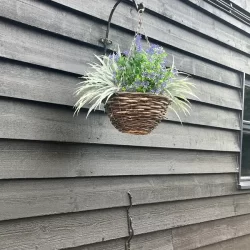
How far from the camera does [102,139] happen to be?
7.04 feet

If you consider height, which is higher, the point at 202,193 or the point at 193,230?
the point at 202,193

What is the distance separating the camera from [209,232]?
120 inches

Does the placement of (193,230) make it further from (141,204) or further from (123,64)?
(123,64)

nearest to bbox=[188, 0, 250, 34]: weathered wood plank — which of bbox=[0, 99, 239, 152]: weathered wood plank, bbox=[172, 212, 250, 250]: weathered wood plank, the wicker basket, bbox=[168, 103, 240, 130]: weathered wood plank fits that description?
bbox=[168, 103, 240, 130]: weathered wood plank

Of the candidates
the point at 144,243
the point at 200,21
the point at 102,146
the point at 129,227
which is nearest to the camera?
the point at 102,146

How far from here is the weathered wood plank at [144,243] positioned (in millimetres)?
2152

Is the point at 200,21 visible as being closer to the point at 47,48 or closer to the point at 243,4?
the point at 243,4

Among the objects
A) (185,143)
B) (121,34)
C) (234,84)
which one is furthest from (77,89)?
(234,84)

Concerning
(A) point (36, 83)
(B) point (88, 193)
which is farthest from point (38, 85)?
(B) point (88, 193)

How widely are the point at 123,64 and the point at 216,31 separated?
5.02 ft

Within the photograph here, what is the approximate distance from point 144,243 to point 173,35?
1306 mm

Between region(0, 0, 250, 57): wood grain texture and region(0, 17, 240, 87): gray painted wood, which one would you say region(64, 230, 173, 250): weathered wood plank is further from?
region(0, 0, 250, 57): wood grain texture

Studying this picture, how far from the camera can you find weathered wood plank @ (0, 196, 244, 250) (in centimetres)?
176

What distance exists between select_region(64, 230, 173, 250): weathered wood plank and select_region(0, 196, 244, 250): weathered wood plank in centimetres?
3
